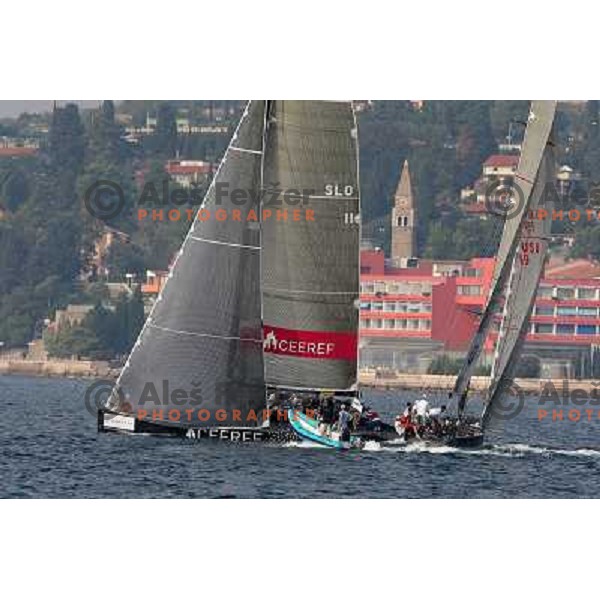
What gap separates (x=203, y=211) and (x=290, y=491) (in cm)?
603

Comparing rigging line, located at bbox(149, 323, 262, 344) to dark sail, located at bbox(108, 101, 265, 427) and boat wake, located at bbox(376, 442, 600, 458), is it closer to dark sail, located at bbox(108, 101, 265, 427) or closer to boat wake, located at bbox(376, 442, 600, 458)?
dark sail, located at bbox(108, 101, 265, 427)

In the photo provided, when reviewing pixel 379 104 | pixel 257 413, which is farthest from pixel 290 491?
pixel 379 104

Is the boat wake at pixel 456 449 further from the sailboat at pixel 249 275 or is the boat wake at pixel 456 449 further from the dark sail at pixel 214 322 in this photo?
the dark sail at pixel 214 322

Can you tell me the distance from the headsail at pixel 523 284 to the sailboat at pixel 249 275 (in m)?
2.48

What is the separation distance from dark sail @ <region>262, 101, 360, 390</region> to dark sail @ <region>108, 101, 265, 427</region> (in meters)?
0.46

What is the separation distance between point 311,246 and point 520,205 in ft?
10.5

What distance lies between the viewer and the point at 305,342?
3738cm

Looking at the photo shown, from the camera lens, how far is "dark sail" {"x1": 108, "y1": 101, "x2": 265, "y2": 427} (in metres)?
36.0

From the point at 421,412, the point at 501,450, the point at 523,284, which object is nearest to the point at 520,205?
the point at 523,284

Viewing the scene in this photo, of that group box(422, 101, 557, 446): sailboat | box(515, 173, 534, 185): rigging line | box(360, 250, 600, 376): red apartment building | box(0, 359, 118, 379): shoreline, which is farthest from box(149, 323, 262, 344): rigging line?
box(360, 250, 600, 376): red apartment building

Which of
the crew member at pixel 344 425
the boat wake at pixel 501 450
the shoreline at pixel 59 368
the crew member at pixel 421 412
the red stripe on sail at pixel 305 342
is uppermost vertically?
the red stripe on sail at pixel 305 342

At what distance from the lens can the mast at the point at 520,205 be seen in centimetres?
3588

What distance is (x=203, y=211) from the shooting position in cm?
3622

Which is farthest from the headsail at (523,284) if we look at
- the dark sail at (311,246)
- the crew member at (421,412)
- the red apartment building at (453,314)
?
the red apartment building at (453,314)
